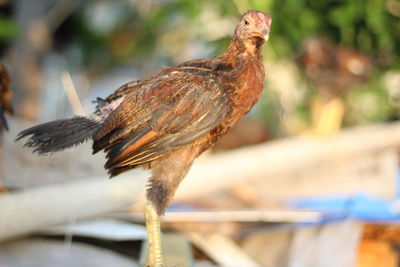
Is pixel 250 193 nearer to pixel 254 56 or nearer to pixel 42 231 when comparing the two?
pixel 42 231

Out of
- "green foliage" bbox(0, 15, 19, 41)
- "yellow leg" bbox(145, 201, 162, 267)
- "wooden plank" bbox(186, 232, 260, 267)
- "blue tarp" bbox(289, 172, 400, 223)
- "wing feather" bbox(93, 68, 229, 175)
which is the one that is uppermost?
"green foliage" bbox(0, 15, 19, 41)

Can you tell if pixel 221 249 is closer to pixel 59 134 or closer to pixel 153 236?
pixel 153 236

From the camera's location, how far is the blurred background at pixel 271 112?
10.8ft

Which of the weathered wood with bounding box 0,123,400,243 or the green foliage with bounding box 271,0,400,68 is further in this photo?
the green foliage with bounding box 271,0,400,68

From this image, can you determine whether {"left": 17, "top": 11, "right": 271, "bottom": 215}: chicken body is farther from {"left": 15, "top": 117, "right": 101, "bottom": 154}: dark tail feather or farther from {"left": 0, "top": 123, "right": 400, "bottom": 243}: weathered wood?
{"left": 0, "top": 123, "right": 400, "bottom": 243}: weathered wood

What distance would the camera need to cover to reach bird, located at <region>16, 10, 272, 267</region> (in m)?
1.98

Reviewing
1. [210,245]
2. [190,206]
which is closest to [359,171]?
[190,206]

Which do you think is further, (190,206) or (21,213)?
(190,206)

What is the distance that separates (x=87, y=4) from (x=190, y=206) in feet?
19.3

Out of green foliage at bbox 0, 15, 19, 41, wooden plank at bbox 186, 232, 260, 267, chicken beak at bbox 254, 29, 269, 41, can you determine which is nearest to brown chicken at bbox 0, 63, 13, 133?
chicken beak at bbox 254, 29, 269, 41

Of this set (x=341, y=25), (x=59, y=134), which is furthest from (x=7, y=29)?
(x=59, y=134)

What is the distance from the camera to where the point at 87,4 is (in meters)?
9.02

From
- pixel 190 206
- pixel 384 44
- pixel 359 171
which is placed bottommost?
pixel 190 206

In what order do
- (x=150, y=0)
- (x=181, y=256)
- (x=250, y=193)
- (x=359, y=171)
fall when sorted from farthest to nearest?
(x=150, y=0), (x=359, y=171), (x=250, y=193), (x=181, y=256)
